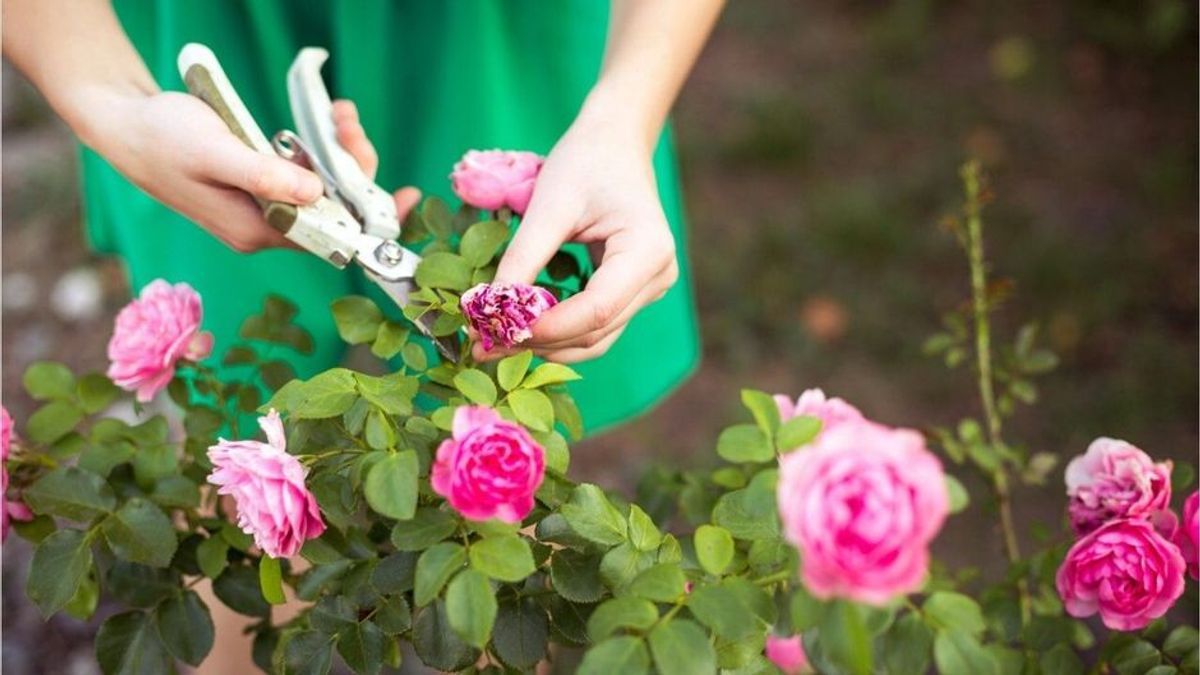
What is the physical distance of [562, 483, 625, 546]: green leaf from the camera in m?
0.91

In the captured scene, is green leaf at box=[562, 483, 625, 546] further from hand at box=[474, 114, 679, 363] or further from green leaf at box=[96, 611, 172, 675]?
green leaf at box=[96, 611, 172, 675]

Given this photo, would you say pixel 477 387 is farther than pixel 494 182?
No

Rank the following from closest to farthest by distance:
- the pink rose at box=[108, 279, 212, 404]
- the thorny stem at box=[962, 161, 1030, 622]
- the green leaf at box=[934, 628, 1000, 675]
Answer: the green leaf at box=[934, 628, 1000, 675], the pink rose at box=[108, 279, 212, 404], the thorny stem at box=[962, 161, 1030, 622]

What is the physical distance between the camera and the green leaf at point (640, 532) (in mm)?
920

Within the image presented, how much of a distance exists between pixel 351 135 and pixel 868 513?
2.45 ft

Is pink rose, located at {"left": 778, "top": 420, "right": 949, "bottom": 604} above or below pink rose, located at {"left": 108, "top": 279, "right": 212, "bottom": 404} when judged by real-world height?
above

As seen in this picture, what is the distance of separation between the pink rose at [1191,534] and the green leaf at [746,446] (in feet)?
1.29

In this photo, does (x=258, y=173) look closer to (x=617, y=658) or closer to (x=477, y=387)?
(x=477, y=387)

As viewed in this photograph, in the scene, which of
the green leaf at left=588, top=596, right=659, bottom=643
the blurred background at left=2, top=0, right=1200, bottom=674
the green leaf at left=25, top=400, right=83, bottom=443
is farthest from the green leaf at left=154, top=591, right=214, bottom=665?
the blurred background at left=2, top=0, right=1200, bottom=674

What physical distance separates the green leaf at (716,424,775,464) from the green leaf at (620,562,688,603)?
9 cm

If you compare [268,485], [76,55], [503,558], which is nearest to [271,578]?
[268,485]

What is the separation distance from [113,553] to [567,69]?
2.73ft

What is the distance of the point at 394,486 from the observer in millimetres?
835

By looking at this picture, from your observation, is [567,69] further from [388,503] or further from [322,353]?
[388,503]
